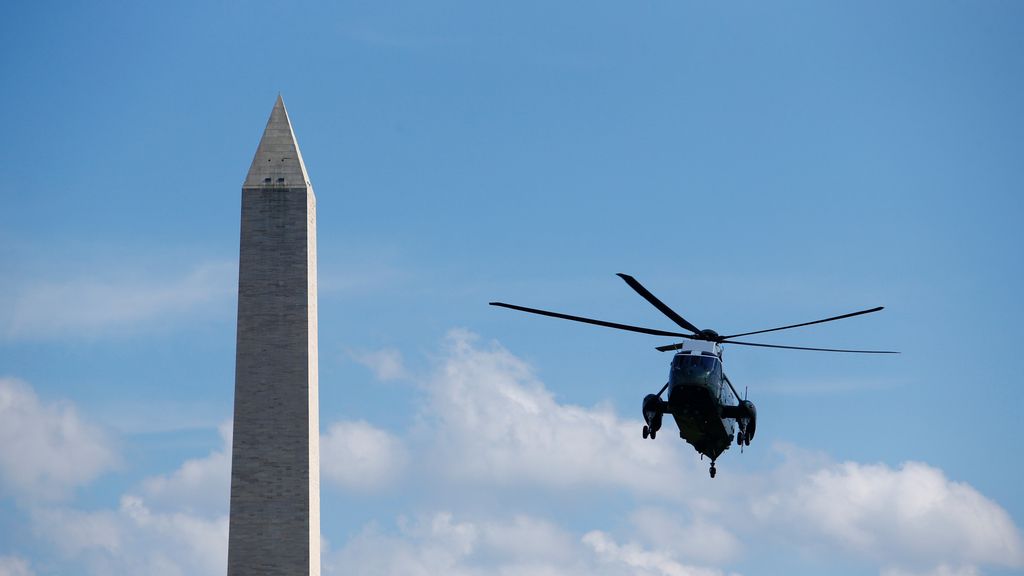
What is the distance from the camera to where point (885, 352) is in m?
59.4

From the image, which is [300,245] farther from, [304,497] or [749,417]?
[749,417]

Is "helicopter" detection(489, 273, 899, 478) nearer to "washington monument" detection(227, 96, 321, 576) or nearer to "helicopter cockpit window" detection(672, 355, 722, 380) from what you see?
"helicopter cockpit window" detection(672, 355, 722, 380)

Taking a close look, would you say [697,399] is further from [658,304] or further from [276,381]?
[276,381]

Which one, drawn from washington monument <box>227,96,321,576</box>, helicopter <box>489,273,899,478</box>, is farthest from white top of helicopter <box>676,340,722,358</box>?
washington monument <box>227,96,321,576</box>

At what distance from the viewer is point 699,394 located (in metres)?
57.6

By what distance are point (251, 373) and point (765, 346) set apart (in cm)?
2694

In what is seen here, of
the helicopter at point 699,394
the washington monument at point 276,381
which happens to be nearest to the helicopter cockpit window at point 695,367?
the helicopter at point 699,394

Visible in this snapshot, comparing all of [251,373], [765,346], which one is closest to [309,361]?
[251,373]

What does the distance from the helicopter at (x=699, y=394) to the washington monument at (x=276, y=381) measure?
23.8m

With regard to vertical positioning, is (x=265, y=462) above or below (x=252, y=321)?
below

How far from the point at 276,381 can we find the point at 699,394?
28.4 metres

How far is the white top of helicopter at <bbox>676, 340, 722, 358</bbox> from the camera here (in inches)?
2279

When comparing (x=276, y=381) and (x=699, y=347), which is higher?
(x=276, y=381)

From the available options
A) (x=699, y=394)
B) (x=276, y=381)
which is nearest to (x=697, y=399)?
(x=699, y=394)
